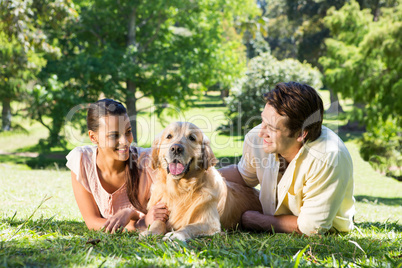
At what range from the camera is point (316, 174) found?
3.40m

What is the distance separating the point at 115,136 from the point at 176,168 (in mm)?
671

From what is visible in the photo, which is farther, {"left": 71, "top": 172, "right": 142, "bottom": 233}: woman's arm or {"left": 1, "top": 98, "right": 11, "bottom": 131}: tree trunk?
{"left": 1, "top": 98, "right": 11, "bottom": 131}: tree trunk

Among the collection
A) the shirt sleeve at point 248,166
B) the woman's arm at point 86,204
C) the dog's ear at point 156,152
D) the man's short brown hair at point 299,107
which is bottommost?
the woman's arm at point 86,204

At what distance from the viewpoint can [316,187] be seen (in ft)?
11.2

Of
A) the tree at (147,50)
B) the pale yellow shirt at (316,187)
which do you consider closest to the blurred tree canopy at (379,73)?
the tree at (147,50)

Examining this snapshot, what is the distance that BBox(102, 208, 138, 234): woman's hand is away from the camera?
344cm

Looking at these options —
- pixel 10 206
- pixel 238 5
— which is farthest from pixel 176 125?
pixel 238 5

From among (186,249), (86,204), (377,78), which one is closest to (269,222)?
(186,249)

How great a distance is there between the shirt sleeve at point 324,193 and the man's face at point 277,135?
29 cm

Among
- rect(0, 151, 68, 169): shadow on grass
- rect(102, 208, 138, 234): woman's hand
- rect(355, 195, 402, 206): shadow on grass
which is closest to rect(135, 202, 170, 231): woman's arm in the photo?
rect(102, 208, 138, 234): woman's hand

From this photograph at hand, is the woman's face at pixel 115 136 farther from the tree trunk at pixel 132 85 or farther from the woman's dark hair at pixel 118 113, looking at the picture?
the tree trunk at pixel 132 85

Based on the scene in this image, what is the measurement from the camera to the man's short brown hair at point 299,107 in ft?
11.4

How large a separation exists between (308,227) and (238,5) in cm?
1725

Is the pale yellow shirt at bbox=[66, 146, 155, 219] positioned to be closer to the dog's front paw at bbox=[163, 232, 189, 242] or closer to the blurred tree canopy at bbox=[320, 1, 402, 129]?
the dog's front paw at bbox=[163, 232, 189, 242]
